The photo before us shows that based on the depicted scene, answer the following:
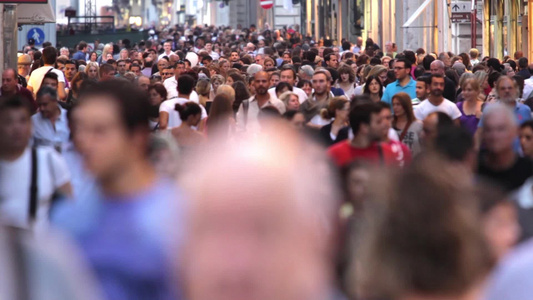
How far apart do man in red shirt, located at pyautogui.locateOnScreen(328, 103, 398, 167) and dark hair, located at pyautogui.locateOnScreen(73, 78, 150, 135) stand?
9.51 ft

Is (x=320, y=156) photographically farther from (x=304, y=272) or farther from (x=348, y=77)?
(x=348, y=77)

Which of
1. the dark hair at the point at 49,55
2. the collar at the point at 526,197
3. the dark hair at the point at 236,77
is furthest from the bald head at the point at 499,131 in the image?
the dark hair at the point at 49,55

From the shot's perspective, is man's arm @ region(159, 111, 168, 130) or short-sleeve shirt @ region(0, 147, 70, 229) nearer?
short-sleeve shirt @ region(0, 147, 70, 229)

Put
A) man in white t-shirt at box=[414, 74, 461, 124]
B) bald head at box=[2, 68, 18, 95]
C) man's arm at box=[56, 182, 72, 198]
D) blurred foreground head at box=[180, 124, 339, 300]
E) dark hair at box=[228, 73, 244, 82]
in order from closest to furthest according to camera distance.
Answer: blurred foreground head at box=[180, 124, 339, 300]
man's arm at box=[56, 182, 72, 198]
man in white t-shirt at box=[414, 74, 461, 124]
bald head at box=[2, 68, 18, 95]
dark hair at box=[228, 73, 244, 82]

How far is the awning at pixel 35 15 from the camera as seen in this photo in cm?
2355

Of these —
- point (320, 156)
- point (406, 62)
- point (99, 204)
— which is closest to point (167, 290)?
point (99, 204)

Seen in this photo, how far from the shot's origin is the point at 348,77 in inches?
691

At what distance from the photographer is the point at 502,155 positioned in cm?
658

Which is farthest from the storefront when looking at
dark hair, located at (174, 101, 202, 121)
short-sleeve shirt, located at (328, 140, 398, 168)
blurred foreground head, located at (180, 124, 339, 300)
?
blurred foreground head, located at (180, 124, 339, 300)

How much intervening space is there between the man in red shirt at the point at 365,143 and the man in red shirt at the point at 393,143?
5cm

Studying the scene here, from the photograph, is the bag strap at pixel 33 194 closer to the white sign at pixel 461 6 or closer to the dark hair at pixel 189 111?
the dark hair at pixel 189 111

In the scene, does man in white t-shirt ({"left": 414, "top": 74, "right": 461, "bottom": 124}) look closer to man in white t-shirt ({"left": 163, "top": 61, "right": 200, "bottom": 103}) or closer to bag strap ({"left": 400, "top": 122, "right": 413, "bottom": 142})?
bag strap ({"left": 400, "top": 122, "right": 413, "bottom": 142})

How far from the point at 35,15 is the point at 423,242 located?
22314mm

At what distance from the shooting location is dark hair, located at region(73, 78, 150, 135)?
140 inches
